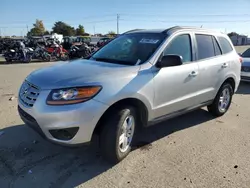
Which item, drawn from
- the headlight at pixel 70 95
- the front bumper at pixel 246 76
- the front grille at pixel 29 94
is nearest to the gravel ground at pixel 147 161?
the front grille at pixel 29 94

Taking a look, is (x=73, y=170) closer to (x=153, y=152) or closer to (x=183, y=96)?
(x=153, y=152)

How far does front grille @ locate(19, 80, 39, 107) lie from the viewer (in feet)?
9.56

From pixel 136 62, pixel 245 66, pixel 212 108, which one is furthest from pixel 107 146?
pixel 245 66

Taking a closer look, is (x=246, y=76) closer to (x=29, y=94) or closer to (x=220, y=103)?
(x=220, y=103)

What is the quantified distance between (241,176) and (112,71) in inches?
82.1

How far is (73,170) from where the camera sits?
3.07 m

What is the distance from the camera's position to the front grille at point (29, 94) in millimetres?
2914

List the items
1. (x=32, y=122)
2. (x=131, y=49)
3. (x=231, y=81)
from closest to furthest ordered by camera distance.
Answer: (x=32, y=122)
(x=131, y=49)
(x=231, y=81)

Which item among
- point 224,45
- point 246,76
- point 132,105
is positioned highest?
point 224,45

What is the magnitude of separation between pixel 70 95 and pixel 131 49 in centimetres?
150

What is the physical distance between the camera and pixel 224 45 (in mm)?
4988

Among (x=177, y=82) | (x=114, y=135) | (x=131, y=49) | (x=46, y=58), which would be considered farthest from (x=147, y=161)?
(x=46, y=58)

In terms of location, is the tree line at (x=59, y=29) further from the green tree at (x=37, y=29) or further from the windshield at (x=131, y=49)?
the windshield at (x=131, y=49)

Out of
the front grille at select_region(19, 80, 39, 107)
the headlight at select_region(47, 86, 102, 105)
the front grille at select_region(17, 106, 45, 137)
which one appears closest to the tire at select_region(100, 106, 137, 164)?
the headlight at select_region(47, 86, 102, 105)
